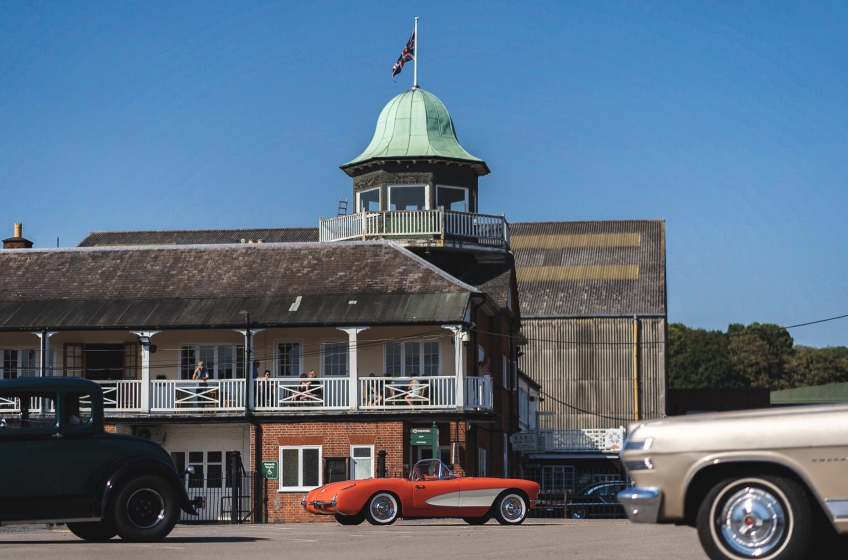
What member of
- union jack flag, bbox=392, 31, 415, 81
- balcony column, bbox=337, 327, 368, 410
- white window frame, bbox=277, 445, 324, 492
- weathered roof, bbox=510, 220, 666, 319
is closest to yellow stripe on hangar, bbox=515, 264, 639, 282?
A: weathered roof, bbox=510, 220, 666, 319

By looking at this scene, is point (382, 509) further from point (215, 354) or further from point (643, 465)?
point (215, 354)

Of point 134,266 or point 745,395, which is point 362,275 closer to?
point 134,266

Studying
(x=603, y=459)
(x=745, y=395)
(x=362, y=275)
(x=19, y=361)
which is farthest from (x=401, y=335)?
(x=745, y=395)

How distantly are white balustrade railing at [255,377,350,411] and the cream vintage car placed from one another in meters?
24.2

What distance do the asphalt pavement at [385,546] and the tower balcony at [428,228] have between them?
2130 cm

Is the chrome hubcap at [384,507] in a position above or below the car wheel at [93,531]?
below

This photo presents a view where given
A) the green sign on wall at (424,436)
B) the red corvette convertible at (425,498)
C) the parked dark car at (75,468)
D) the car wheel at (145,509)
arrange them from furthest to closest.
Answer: the green sign on wall at (424,436) < the red corvette convertible at (425,498) < the car wheel at (145,509) < the parked dark car at (75,468)

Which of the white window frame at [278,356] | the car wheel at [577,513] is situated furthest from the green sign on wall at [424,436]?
the car wheel at [577,513]

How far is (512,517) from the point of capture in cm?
2338

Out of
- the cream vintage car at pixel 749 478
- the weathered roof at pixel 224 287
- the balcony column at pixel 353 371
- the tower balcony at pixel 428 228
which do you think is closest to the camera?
the cream vintage car at pixel 749 478

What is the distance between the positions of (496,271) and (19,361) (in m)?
14.2

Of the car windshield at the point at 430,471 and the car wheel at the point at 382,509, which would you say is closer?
the car wheel at the point at 382,509

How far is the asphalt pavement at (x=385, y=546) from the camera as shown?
12758 mm

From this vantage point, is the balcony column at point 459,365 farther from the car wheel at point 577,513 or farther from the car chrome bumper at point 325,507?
the car chrome bumper at point 325,507
